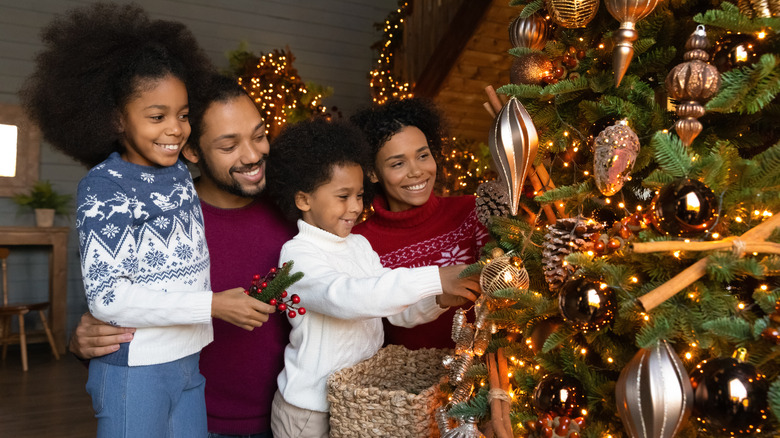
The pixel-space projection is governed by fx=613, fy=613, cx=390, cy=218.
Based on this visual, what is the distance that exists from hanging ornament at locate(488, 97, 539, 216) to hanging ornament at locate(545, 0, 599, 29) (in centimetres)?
15

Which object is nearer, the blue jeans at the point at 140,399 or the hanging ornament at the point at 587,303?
the hanging ornament at the point at 587,303

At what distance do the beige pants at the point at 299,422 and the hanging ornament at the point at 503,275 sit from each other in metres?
0.58

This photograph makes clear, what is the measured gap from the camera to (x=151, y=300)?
1.28 metres

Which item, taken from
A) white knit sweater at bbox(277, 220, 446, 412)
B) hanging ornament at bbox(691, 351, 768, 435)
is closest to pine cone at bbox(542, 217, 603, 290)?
hanging ornament at bbox(691, 351, 768, 435)

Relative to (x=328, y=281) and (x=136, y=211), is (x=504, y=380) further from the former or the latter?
(x=136, y=211)

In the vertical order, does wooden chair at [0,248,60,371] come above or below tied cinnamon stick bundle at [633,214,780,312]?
below

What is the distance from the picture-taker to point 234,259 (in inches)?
66.9

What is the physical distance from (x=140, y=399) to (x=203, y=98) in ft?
2.57

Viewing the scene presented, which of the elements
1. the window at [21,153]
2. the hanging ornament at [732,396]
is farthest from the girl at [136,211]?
the window at [21,153]

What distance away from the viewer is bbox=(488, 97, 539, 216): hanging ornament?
99 centimetres

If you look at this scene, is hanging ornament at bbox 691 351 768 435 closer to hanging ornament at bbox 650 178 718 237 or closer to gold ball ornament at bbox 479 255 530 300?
hanging ornament at bbox 650 178 718 237

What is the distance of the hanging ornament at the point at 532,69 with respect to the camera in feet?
3.53

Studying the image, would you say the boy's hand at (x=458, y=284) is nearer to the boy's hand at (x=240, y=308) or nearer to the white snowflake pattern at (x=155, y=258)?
the boy's hand at (x=240, y=308)

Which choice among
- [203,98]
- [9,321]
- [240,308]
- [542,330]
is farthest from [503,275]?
[9,321]
